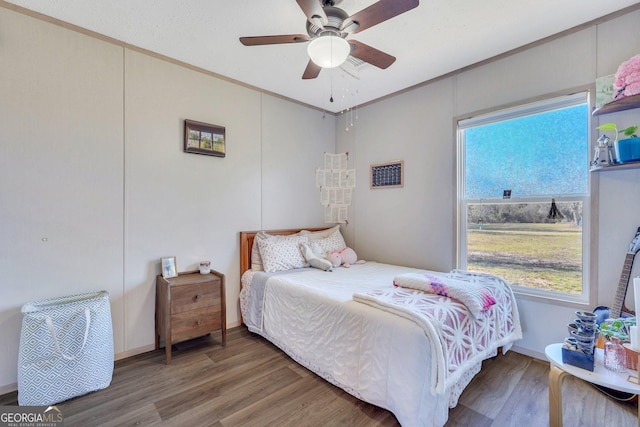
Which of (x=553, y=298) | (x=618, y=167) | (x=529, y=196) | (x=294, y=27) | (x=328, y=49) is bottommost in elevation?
(x=553, y=298)

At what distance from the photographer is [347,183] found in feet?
12.8

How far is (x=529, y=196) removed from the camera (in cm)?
243

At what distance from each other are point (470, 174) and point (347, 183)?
1584 mm

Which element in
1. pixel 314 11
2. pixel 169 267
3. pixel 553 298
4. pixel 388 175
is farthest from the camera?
pixel 388 175

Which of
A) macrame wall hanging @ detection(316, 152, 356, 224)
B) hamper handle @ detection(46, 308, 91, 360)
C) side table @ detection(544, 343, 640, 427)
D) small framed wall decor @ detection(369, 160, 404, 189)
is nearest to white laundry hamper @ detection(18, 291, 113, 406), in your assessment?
hamper handle @ detection(46, 308, 91, 360)

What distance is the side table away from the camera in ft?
3.92

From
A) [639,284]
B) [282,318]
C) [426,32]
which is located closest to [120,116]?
[282,318]

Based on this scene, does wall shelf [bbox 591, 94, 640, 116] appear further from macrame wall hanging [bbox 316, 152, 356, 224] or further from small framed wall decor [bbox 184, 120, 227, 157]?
small framed wall decor [bbox 184, 120, 227, 157]

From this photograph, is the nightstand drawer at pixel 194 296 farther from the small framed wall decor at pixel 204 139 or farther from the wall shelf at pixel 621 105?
the wall shelf at pixel 621 105

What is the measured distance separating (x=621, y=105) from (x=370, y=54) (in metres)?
1.71

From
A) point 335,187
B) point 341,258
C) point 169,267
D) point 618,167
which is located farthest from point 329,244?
point 618,167

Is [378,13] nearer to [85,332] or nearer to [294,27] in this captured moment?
[294,27]

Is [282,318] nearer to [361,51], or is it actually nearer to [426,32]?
[361,51]

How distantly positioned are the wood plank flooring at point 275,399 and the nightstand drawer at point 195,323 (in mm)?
217
